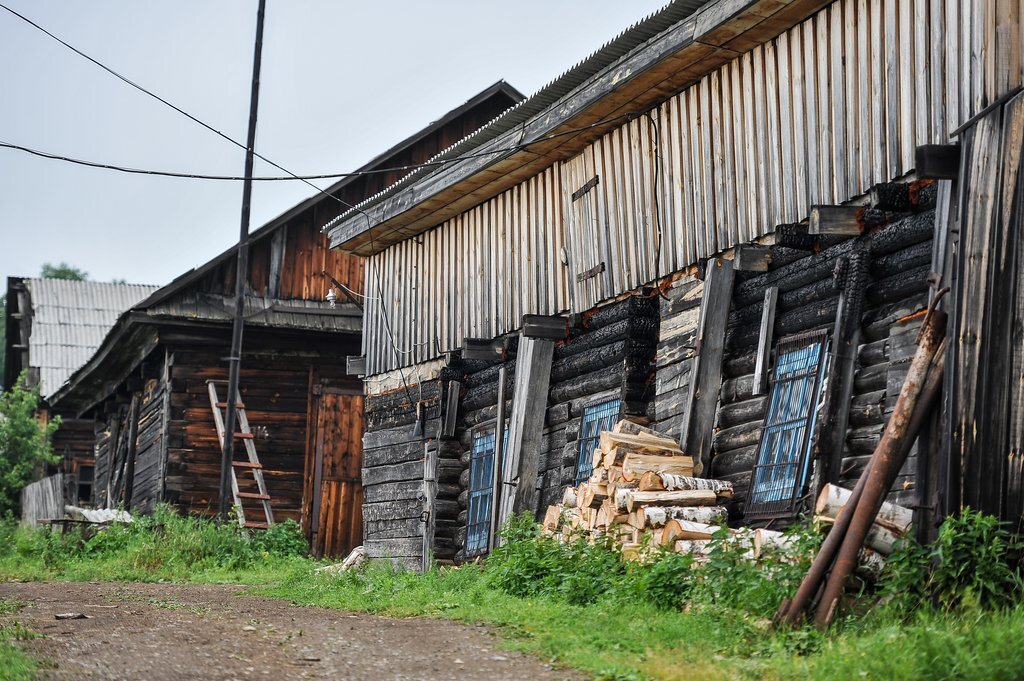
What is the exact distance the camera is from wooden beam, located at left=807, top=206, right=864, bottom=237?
8500 millimetres

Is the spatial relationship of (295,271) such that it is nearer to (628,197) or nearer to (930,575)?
(628,197)

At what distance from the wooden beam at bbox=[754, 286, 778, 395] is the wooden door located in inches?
483

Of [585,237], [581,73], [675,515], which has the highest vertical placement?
[581,73]

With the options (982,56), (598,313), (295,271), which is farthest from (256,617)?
(295,271)

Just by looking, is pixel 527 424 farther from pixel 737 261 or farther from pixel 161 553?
pixel 161 553

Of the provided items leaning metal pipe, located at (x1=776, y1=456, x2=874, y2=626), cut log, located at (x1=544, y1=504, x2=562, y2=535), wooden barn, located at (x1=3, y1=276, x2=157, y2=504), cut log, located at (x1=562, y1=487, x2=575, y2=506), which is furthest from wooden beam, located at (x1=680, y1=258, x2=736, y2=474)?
wooden barn, located at (x1=3, y1=276, x2=157, y2=504)

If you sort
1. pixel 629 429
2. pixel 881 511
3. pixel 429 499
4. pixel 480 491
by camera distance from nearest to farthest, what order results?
Result: 1. pixel 881 511
2. pixel 629 429
3. pixel 480 491
4. pixel 429 499

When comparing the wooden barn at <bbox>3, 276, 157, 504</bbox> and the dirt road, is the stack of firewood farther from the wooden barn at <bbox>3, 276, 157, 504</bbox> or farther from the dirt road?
the wooden barn at <bbox>3, 276, 157, 504</bbox>

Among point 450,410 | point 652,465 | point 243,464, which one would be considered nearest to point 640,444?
point 652,465

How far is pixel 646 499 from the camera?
9117mm

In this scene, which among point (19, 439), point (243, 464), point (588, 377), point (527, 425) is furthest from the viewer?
point (19, 439)

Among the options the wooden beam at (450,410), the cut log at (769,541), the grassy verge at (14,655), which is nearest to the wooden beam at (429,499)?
the wooden beam at (450,410)

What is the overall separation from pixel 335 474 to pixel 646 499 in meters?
12.2

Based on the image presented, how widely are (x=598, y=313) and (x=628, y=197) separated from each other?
1272 millimetres
